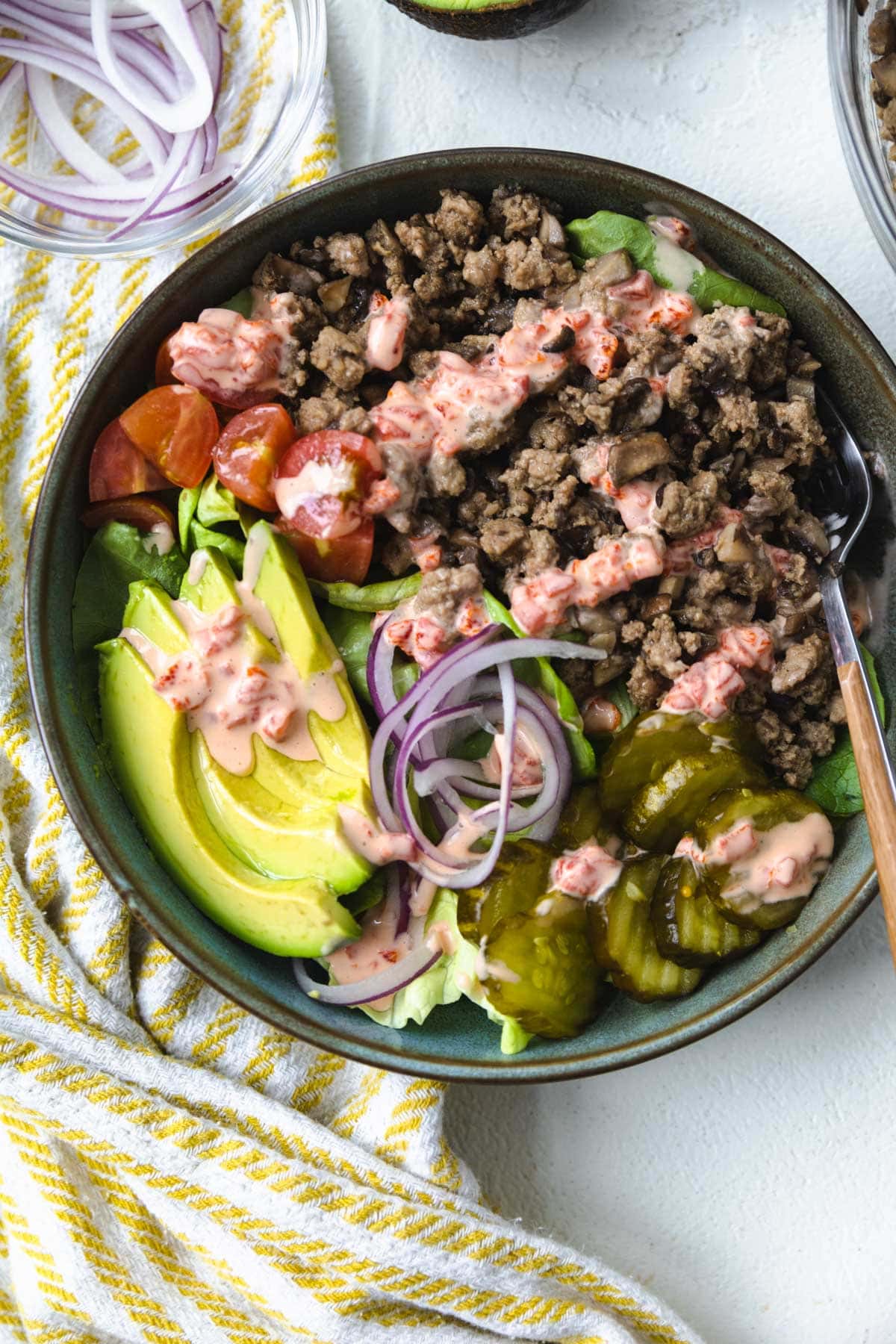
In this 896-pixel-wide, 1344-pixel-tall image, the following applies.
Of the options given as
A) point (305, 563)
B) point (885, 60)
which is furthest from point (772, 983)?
point (885, 60)

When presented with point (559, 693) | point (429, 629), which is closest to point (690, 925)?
point (559, 693)

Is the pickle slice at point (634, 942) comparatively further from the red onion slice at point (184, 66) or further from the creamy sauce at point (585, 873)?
the red onion slice at point (184, 66)

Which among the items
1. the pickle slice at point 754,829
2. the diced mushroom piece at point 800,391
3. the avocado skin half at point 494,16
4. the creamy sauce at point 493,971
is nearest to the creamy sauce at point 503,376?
the diced mushroom piece at point 800,391

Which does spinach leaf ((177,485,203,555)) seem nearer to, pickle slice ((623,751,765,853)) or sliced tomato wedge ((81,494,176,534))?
sliced tomato wedge ((81,494,176,534))

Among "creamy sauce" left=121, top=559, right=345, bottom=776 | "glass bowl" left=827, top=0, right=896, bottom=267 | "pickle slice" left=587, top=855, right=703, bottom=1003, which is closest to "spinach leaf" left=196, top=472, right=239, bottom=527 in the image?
"creamy sauce" left=121, top=559, right=345, bottom=776

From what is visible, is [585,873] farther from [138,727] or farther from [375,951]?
[138,727]

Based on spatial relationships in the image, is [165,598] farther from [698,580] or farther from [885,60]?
[885,60]
